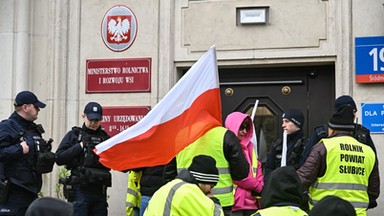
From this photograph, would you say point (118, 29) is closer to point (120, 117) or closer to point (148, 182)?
point (120, 117)

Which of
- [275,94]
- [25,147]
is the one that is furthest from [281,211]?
[275,94]

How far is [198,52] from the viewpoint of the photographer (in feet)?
35.9

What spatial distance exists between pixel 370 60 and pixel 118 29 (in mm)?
3482

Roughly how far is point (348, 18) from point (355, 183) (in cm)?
349

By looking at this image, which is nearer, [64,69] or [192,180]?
[192,180]

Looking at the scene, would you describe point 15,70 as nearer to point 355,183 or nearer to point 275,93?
point 275,93

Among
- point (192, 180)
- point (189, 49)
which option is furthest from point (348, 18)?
point (192, 180)

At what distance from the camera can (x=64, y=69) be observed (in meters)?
11.4

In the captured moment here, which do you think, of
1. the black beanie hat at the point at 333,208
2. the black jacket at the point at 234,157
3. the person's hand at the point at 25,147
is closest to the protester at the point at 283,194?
the black beanie hat at the point at 333,208

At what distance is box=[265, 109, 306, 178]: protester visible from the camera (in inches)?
347

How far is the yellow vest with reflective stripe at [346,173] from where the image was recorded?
7.20 m

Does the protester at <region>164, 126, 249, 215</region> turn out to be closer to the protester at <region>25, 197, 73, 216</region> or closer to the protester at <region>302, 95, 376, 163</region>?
the protester at <region>302, 95, 376, 163</region>

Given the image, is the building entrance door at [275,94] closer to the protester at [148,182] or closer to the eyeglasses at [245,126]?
the protester at [148,182]

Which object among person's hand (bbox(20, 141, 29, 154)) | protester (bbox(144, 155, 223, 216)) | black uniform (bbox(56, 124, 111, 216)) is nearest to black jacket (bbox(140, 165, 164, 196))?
black uniform (bbox(56, 124, 111, 216))
